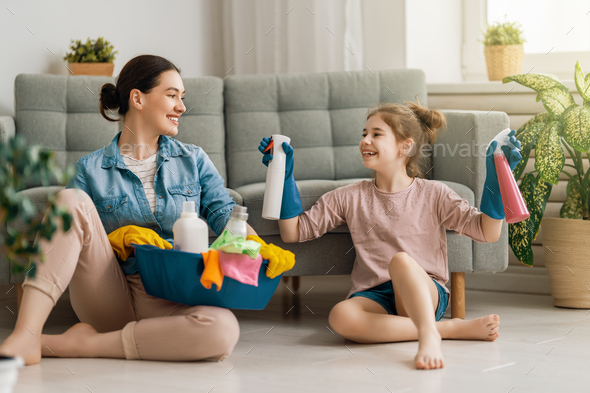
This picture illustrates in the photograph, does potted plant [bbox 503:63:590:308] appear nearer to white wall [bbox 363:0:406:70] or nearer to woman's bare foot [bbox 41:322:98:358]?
white wall [bbox 363:0:406:70]

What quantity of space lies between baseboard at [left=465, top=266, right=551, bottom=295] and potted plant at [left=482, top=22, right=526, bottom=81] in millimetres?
793

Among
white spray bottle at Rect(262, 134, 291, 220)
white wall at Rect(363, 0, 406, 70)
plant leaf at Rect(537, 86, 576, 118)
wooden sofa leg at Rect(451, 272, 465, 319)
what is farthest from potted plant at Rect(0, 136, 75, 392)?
white wall at Rect(363, 0, 406, 70)

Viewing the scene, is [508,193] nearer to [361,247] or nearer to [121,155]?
[361,247]

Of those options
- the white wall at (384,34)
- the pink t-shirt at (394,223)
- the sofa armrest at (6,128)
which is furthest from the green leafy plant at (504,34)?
the sofa armrest at (6,128)

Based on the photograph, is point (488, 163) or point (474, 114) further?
point (474, 114)

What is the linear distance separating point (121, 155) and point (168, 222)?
0.21 m

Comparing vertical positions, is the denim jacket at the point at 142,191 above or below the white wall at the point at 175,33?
below

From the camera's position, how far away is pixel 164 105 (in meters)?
1.57

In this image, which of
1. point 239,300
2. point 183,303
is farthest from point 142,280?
point 239,300

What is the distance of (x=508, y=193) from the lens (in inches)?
60.8

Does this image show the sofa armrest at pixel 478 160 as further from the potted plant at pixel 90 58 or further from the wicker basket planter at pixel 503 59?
the potted plant at pixel 90 58

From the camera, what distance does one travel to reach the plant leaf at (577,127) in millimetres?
1857

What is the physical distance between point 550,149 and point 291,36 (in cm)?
138

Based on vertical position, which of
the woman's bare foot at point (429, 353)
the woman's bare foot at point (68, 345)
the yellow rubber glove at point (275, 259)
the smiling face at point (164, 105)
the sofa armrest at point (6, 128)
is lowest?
the woman's bare foot at point (429, 353)
